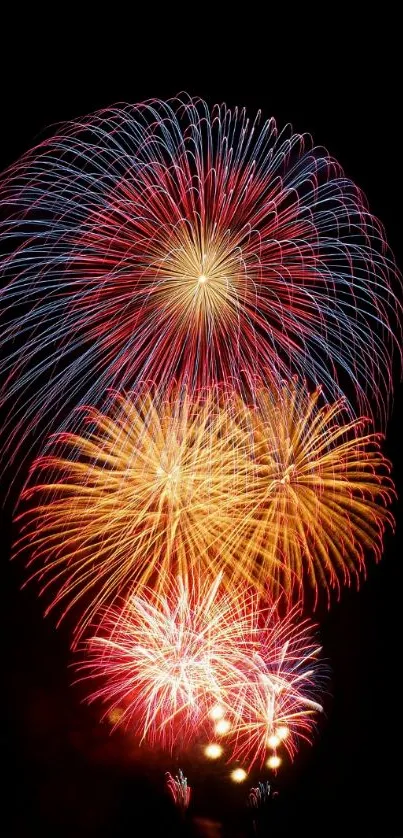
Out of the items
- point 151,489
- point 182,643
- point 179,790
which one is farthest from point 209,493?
point 179,790

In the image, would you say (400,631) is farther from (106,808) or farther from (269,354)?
(269,354)

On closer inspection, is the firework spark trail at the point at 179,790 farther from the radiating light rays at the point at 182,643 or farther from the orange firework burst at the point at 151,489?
the orange firework burst at the point at 151,489

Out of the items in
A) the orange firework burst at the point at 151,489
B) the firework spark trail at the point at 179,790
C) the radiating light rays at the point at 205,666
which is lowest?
the firework spark trail at the point at 179,790

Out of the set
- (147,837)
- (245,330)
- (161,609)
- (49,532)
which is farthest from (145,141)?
(147,837)

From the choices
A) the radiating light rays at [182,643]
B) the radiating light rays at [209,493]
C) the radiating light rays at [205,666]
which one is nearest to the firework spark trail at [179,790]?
the radiating light rays at [205,666]

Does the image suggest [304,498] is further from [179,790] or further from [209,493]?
[179,790]

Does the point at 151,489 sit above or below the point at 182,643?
above
